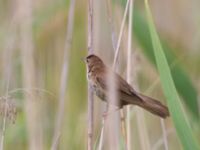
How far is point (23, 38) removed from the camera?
6.55ft

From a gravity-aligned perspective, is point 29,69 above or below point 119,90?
above

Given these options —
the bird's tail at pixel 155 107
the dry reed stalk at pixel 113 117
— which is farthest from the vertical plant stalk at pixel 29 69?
the bird's tail at pixel 155 107

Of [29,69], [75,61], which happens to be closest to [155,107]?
[29,69]

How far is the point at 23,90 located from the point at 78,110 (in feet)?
3.37

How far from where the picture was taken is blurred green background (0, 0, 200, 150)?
190 centimetres

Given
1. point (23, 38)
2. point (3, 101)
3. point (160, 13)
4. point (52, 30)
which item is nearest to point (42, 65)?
point (52, 30)

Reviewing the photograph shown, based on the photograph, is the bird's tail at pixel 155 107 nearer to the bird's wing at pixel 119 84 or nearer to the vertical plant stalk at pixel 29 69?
the bird's wing at pixel 119 84

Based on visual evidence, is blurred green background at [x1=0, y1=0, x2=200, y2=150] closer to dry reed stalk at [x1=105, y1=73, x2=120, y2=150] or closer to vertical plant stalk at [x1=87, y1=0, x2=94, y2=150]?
vertical plant stalk at [x1=87, y1=0, x2=94, y2=150]

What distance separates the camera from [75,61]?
2648mm

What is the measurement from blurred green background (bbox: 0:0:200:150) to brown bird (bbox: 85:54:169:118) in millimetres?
240

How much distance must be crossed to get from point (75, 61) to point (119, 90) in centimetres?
118

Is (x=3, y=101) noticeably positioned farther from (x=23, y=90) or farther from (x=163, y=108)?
(x=163, y=108)

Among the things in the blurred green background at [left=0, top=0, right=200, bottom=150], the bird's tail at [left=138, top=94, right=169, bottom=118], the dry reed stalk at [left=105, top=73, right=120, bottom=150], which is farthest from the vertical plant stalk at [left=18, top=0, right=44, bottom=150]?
the bird's tail at [left=138, top=94, right=169, bottom=118]

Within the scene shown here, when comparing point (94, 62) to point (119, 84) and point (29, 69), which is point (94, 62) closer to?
point (119, 84)
